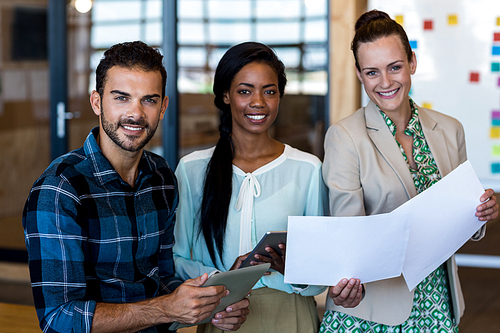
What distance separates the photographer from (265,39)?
180 inches

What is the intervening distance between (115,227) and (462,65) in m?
2.65

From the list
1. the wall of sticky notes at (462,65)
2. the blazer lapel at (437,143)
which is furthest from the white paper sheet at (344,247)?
the wall of sticky notes at (462,65)

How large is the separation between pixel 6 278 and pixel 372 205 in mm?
3734

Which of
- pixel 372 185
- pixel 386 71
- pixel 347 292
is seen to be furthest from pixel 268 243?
pixel 386 71

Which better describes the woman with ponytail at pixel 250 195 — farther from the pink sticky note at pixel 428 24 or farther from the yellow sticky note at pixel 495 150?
the yellow sticky note at pixel 495 150

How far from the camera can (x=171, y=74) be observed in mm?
4180

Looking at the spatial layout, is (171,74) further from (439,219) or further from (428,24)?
(439,219)

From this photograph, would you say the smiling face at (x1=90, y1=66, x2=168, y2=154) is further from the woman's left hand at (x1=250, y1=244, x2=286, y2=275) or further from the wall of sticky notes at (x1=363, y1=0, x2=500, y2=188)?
the wall of sticky notes at (x1=363, y1=0, x2=500, y2=188)

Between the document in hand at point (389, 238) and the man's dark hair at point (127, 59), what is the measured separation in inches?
23.7

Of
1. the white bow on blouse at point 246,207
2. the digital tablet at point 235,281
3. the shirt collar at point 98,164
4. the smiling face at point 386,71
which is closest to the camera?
the digital tablet at point 235,281

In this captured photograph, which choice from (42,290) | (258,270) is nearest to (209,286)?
(258,270)

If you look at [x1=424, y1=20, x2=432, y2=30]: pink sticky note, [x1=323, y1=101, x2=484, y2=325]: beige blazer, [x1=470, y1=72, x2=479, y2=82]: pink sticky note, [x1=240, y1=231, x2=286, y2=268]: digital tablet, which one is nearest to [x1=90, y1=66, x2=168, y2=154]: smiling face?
[x1=240, y1=231, x2=286, y2=268]: digital tablet

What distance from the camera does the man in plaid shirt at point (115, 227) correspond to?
135 cm

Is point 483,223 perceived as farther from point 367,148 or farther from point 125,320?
point 125,320
